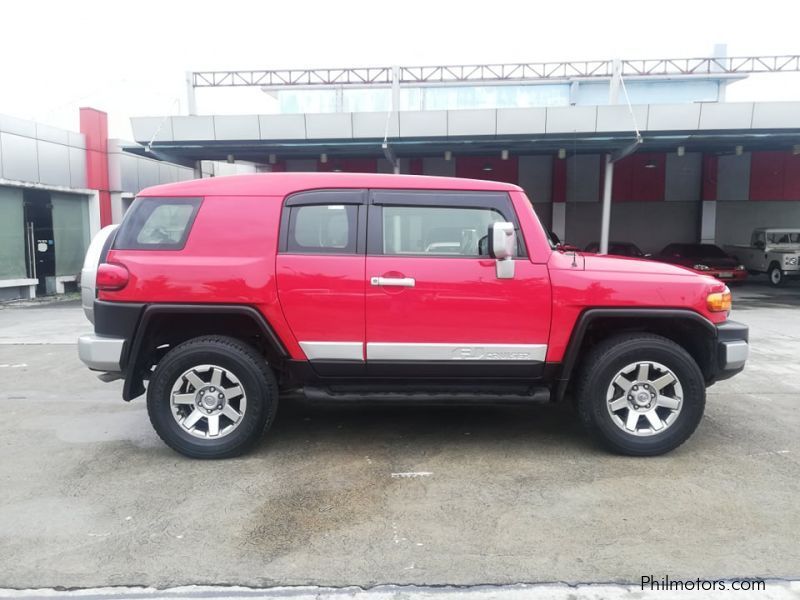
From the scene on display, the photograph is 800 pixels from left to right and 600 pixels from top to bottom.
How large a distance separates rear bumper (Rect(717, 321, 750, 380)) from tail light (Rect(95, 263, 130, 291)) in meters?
4.24

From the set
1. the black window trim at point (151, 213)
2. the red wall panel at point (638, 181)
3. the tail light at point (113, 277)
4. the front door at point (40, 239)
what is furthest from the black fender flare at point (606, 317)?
the red wall panel at point (638, 181)

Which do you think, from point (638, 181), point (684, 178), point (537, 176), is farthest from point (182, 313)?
point (684, 178)

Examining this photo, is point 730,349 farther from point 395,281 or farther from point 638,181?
point 638,181

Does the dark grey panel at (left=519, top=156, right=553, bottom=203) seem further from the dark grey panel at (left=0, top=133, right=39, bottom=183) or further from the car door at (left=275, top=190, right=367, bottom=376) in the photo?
the car door at (left=275, top=190, right=367, bottom=376)

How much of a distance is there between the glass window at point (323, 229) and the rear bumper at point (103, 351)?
1401 millimetres

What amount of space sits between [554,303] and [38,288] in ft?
55.0

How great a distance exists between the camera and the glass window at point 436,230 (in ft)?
13.7

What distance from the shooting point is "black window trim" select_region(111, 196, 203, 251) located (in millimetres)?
4195

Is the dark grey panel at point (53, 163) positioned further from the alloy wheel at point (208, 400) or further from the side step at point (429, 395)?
the side step at point (429, 395)

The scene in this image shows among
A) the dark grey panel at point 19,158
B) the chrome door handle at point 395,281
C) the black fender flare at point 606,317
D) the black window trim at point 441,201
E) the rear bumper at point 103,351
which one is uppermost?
the dark grey panel at point 19,158

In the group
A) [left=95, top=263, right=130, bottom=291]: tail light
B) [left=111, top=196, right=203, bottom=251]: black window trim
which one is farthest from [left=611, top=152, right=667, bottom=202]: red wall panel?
[left=95, top=263, right=130, bottom=291]: tail light

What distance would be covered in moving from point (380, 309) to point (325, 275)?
0.45 meters

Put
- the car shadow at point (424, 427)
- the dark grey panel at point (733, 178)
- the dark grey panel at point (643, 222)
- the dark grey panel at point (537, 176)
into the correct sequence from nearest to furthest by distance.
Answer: the car shadow at point (424, 427) < the dark grey panel at point (733, 178) < the dark grey panel at point (537, 176) < the dark grey panel at point (643, 222)

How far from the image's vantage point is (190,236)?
13.7ft
